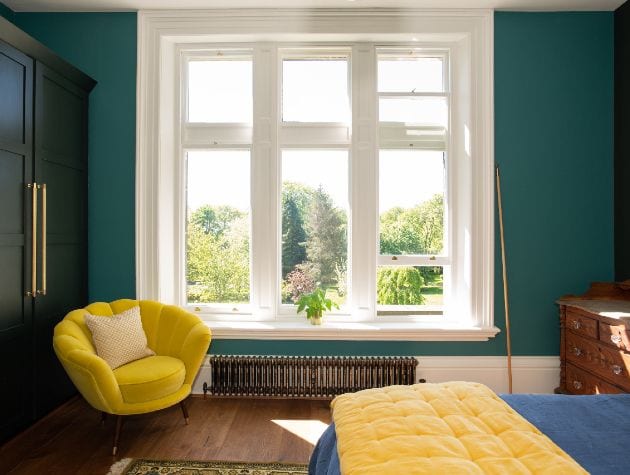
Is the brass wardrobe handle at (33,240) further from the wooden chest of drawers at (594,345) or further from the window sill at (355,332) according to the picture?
the wooden chest of drawers at (594,345)

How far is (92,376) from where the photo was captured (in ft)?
7.80

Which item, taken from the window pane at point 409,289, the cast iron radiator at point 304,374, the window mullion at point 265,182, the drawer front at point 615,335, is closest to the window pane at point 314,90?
the window mullion at point 265,182

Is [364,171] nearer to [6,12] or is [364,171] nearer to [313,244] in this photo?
[313,244]

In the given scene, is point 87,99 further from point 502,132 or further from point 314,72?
point 502,132

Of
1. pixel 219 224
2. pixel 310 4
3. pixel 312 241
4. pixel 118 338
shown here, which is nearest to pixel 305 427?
pixel 118 338

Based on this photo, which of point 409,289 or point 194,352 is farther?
point 409,289

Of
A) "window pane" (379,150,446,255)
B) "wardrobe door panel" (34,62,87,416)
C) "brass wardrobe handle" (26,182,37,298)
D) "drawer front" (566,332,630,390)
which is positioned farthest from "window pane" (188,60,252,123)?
"drawer front" (566,332,630,390)

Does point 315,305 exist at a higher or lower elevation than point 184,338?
higher

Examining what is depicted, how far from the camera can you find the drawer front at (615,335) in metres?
2.49

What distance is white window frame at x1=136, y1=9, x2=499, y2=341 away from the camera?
3361 millimetres

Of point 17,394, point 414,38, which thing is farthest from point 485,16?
point 17,394

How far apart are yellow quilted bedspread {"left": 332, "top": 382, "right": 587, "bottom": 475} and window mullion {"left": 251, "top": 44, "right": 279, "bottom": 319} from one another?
1924 mm

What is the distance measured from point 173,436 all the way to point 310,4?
3.26 m

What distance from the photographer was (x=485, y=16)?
3.36 m
